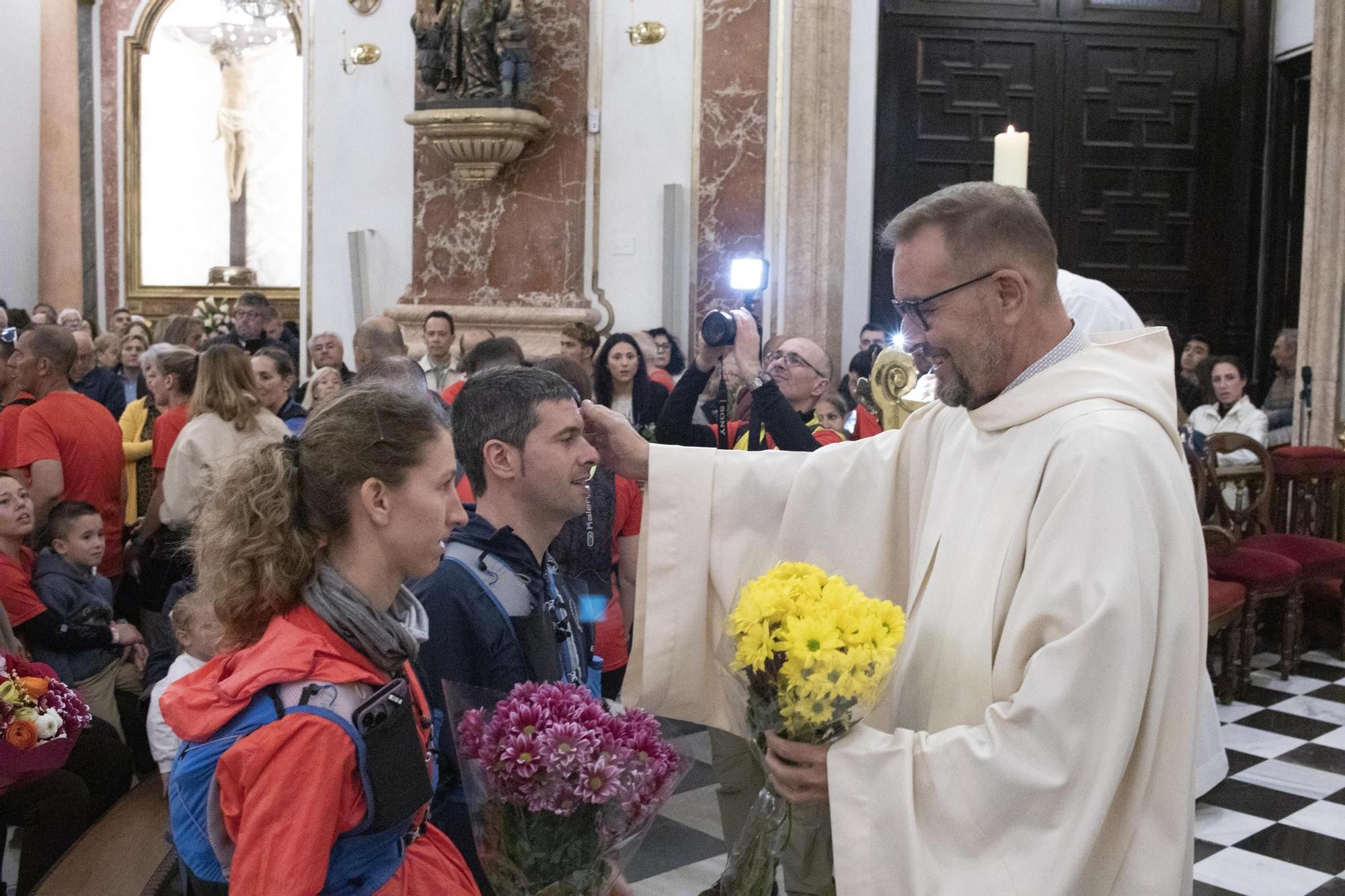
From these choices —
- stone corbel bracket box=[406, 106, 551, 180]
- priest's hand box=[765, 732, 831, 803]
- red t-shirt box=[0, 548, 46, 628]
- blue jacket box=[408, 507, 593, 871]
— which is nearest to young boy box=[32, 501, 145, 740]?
red t-shirt box=[0, 548, 46, 628]

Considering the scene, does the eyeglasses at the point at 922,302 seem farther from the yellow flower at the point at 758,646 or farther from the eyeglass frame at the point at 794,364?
the eyeglass frame at the point at 794,364

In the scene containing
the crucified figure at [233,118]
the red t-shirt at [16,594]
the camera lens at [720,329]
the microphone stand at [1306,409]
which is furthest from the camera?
the crucified figure at [233,118]

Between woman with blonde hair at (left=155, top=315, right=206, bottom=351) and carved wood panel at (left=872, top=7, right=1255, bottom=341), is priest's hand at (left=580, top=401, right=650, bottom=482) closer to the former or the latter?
woman with blonde hair at (left=155, top=315, right=206, bottom=351)

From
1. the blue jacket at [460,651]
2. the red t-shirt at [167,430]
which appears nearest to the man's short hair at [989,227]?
the blue jacket at [460,651]

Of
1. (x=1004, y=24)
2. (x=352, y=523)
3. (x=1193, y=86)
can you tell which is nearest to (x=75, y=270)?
(x=1004, y=24)

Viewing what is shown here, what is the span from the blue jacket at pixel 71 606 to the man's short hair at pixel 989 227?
10.8ft

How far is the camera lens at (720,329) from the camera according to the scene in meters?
3.73

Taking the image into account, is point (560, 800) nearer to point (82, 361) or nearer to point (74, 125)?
point (82, 361)

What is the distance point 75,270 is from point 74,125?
1.47 meters

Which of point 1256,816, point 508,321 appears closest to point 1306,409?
point 1256,816

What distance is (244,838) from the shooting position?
5.20 feet

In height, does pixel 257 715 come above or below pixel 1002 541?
below

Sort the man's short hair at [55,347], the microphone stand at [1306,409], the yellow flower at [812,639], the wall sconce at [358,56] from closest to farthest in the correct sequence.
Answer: the yellow flower at [812,639] → the man's short hair at [55,347] → the microphone stand at [1306,409] → the wall sconce at [358,56]

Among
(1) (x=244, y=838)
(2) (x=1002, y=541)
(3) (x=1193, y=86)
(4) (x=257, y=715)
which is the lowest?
(1) (x=244, y=838)
